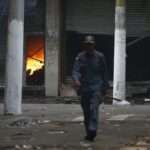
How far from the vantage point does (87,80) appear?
11.9 m

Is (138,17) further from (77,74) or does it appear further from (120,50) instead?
(77,74)

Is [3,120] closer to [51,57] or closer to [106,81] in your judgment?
[106,81]

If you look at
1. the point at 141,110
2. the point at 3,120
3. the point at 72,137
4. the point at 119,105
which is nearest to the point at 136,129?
the point at 72,137

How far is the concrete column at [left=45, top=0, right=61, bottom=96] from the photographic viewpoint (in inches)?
1054

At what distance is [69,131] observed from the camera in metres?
13.4

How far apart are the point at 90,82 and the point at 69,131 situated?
1.92 metres

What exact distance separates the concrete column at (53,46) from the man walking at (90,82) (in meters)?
14.8

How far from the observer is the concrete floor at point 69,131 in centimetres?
1145

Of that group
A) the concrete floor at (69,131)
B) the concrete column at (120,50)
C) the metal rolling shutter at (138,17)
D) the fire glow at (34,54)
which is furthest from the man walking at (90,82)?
the fire glow at (34,54)

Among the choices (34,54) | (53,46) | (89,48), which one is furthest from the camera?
(34,54)

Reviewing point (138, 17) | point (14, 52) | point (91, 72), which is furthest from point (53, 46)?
point (91, 72)

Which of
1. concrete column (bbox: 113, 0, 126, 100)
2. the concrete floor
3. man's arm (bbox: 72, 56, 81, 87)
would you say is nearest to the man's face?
man's arm (bbox: 72, 56, 81, 87)

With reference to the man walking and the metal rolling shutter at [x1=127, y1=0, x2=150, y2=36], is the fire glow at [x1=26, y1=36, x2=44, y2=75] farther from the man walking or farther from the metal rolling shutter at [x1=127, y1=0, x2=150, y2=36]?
the man walking

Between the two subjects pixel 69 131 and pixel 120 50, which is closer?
pixel 69 131
